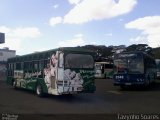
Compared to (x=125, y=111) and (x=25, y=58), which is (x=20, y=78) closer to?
(x=25, y=58)

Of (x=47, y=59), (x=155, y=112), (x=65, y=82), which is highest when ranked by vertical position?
(x=47, y=59)

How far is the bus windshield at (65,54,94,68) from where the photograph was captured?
19.0m

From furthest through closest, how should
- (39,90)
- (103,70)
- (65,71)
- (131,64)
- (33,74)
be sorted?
(103,70) < (131,64) < (33,74) < (39,90) < (65,71)

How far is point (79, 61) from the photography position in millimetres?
19406

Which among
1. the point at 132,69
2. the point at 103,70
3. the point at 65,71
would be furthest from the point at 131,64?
the point at 103,70

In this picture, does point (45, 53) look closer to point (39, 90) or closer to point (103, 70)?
point (39, 90)

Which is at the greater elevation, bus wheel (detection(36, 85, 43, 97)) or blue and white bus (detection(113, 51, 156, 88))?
blue and white bus (detection(113, 51, 156, 88))

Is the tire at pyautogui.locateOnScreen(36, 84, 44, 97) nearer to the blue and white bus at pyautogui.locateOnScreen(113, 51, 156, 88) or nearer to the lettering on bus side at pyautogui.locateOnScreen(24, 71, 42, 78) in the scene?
the lettering on bus side at pyautogui.locateOnScreen(24, 71, 42, 78)

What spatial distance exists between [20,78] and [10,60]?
3981 mm

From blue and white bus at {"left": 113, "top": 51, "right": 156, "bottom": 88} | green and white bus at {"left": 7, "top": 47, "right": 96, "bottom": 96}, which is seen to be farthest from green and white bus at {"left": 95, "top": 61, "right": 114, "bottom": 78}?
green and white bus at {"left": 7, "top": 47, "right": 96, "bottom": 96}

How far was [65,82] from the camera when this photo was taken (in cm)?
A: 1897

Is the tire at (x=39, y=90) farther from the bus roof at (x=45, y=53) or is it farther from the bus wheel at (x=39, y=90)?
the bus roof at (x=45, y=53)

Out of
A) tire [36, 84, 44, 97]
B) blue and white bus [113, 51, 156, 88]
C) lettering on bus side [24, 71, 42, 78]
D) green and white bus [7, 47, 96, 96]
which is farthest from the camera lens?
blue and white bus [113, 51, 156, 88]

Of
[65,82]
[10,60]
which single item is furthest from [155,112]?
[10,60]
